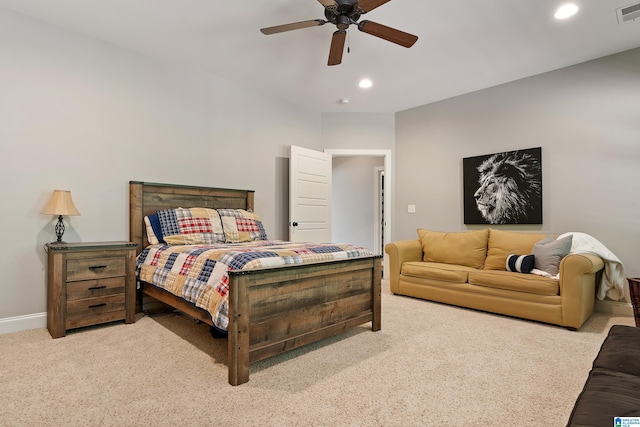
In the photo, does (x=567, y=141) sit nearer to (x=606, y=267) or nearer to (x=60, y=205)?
(x=606, y=267)

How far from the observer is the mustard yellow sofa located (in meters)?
2.86

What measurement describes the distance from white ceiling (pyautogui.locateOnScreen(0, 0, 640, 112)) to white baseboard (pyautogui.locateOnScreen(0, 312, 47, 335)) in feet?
8.36

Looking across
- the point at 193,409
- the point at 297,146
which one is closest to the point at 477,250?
the point at 297,146

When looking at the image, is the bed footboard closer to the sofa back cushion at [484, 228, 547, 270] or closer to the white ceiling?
the sofa back cushion at [484, 228, 547, 270]

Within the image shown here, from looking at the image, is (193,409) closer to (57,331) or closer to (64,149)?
(57,331)

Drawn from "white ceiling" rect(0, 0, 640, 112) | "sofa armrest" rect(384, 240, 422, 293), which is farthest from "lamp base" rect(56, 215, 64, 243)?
"sofa armrest" rect(384, 240, 422, 293)

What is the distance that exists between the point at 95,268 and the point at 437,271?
328cm

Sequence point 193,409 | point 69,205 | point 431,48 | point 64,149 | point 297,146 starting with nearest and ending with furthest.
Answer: point 193,409
point 69,205
point 64,149
point 431,48
point 297,146

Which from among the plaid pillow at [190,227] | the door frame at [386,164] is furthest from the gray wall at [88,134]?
the door frame at [386,164]

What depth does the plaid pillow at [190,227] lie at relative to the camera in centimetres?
325

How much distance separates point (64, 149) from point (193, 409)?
2.68m

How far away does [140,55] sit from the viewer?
3543 mm

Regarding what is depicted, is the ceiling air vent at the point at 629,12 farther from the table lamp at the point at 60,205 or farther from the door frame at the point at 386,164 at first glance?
the table lamp at the point at 60,205

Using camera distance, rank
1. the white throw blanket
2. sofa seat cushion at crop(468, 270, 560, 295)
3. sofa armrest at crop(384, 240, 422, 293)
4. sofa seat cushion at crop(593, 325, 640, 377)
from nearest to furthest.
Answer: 1. sofa seat cushion at crop(593, 325, 640, 377)
2. sofa seat cushion at crop(468, 270, 560, 295)
3. the white throw blanket
4. sofa armrest at crop(384, 240, 422, 293)
